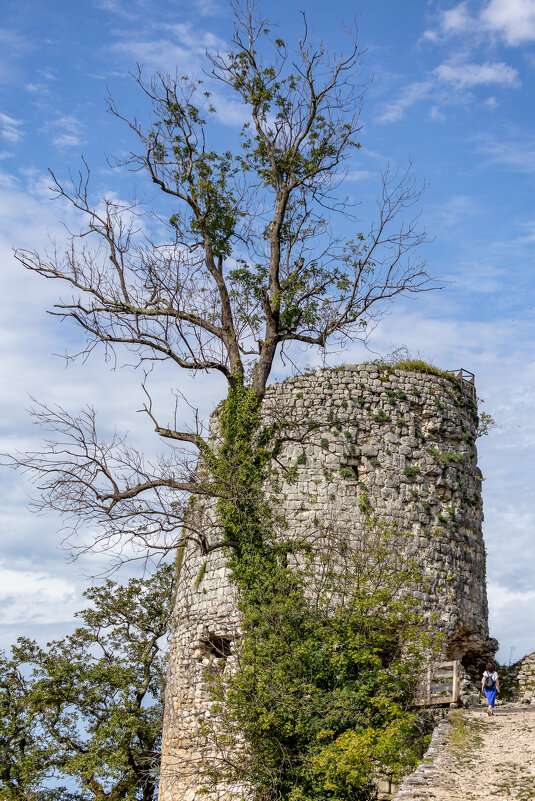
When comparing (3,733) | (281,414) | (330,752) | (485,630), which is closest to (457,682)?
(485,630)

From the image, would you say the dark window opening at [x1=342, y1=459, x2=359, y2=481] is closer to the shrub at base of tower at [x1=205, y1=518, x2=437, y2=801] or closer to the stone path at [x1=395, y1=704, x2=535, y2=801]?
the shrub at base of tower at [x1=205, y1=518, x2=437, y2=801]

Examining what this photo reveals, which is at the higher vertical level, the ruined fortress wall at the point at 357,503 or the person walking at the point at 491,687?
the ruined fortress wall at the point at 357,503

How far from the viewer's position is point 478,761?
10211 mm

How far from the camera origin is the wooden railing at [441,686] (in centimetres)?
1258

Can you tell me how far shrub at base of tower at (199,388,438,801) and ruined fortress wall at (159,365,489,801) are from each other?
1.20 ft

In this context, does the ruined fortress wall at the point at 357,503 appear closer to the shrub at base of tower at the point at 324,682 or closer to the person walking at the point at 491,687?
the shrub at base of tower at the point at 324,682

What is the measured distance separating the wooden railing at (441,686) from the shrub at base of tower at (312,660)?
0.32 meters

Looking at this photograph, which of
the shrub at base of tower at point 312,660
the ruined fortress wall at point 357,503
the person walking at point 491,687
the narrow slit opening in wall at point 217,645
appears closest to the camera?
the shrub at base of tower at point 312,660

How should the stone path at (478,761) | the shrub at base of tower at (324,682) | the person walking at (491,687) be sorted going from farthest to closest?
the person walking at (491,687)
the shrub at base of tower at (324,682)
the stone path at (478,761)

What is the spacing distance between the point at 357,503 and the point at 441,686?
9.52 feet

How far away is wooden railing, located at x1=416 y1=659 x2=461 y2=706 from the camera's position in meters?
12.6

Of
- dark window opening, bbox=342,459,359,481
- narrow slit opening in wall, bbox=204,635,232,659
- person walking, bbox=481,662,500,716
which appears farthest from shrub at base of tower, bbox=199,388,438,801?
person walking, bbox=481,662,500,716

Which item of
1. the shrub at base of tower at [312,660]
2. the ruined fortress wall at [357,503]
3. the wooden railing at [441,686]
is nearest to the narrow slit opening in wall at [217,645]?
the ruined fortress wall at [357,503]

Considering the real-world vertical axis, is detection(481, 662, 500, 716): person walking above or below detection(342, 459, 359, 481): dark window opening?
below
